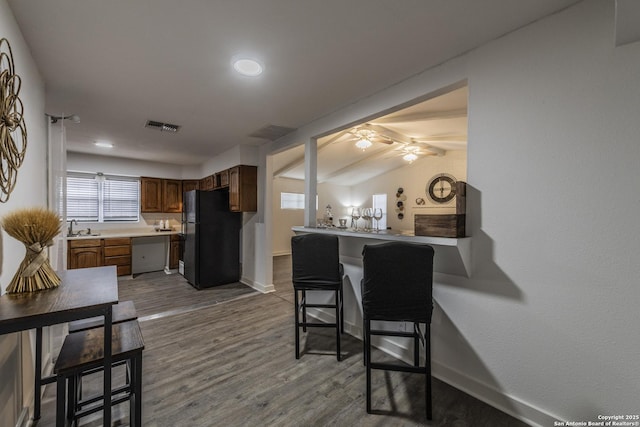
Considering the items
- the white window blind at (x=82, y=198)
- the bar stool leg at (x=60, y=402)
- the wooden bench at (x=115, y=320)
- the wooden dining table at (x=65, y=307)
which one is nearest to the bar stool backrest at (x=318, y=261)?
the wooden bench at (x=115, y=320)

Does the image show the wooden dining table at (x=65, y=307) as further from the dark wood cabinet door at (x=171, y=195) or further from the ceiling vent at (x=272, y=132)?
the dark wood cabinet door at (x=171, y=195)

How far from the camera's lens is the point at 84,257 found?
463 cm

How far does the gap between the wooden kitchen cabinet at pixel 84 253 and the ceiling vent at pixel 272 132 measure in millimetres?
3782

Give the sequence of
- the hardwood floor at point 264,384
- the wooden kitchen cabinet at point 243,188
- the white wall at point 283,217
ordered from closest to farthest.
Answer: the hardwood floor at point 264,384 → the wooden kitchen cabinet at point 243,188 → the white wall at point 283,217

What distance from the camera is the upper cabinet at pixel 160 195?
5.67 meters

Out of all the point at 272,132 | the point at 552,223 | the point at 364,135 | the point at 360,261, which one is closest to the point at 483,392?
the point at 552,223

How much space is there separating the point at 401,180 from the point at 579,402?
7.00 m

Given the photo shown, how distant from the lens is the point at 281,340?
104 inches

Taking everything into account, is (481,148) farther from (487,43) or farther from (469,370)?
(469,370)

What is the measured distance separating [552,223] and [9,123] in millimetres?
3050

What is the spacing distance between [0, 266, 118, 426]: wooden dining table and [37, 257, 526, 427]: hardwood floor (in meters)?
0.71

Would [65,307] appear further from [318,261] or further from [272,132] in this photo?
[272,132]

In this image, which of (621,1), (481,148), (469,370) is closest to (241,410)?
(469,370)

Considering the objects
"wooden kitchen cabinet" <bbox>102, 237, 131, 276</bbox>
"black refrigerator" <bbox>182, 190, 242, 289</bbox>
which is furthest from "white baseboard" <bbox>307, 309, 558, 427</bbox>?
"wooden kitchen cabinet" <bbox>102, 237, 131, 276</bbox>
